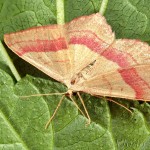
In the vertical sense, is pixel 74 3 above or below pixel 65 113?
above

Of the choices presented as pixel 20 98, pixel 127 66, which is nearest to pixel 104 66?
pixel 127 66

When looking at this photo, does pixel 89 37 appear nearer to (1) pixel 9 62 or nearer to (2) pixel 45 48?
(2) pixel 45 48

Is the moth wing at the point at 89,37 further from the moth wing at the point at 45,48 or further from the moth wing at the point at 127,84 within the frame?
the moth wing at the point at 127,84

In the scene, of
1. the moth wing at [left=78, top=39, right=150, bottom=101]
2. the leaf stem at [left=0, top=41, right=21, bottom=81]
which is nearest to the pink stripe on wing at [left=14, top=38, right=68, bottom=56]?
the leaf stem at [left=0, top=41, right=21, bottom=81]

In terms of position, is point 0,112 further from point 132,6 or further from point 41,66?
point 132,6

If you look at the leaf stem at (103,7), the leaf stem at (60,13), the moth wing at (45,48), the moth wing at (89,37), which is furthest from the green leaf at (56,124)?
the leaf stem at (103,7)

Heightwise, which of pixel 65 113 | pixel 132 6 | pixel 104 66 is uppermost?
pixel 132 6

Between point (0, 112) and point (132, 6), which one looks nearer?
point (0, 112)
